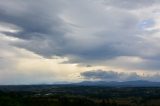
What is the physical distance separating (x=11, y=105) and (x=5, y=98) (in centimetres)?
1738

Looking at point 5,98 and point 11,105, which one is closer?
point 11,105

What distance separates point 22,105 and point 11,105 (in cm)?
897

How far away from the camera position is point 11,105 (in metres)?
174

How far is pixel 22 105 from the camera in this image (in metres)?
182

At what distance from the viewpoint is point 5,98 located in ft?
623

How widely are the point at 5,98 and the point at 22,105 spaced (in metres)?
14.0
